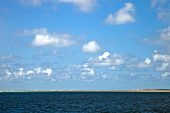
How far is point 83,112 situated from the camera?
234 ft

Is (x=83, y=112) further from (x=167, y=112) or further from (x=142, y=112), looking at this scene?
(x=167, y=112)

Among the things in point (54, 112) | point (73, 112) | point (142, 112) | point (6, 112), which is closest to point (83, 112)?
point (73, 112)

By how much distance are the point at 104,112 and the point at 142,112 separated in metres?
9.34

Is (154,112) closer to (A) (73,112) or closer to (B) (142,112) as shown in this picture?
(B) (142,112)

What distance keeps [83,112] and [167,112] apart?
20429mm

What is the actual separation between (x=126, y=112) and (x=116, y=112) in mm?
2457

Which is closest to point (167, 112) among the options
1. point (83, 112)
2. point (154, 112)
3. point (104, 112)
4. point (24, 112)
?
point (154, 112)

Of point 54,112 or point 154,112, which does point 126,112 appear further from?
point 54,112

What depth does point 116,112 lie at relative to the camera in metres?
70.8

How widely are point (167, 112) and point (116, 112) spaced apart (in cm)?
1226

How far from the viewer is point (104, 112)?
7075cm

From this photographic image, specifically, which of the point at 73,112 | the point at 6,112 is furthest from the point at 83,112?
the point at 6,112

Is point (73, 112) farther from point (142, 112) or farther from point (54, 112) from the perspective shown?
point (142, 112)

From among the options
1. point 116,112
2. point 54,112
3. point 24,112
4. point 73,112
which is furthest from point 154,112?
A: point 24,112
